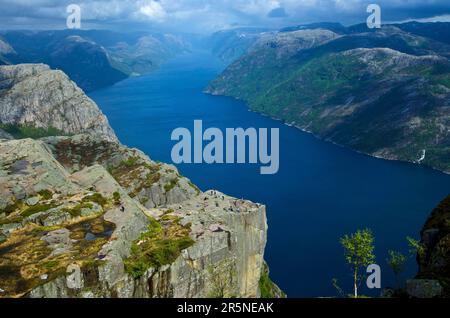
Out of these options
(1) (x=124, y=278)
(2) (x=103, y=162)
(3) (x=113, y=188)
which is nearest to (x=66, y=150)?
(2) (x=103, y=162)

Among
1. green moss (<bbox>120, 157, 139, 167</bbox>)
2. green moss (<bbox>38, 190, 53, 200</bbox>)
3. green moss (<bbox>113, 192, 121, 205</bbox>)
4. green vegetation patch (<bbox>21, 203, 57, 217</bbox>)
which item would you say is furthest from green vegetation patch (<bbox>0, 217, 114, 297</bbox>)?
green moss (<bbox>120, 157, 139, 167</bbox>)

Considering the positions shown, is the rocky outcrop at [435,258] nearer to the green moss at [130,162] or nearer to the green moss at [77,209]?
the green moss at [77,209]

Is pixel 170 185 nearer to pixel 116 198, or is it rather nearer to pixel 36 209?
pixel 116 198

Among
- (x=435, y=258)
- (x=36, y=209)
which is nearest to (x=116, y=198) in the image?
(x=36, y=209)

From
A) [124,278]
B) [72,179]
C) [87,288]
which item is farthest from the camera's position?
[72,179]

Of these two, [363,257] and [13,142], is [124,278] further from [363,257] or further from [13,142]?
[13,142]

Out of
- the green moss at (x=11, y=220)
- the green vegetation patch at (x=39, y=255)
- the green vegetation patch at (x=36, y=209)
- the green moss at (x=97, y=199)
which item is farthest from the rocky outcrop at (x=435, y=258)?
the green moss at (x=11, y=220)
